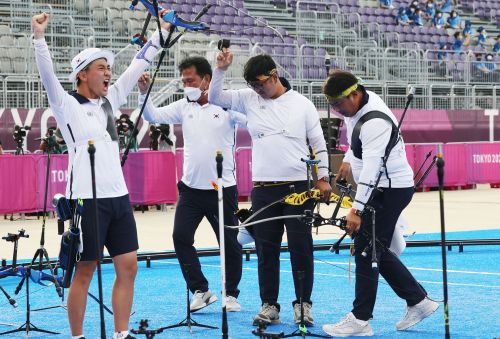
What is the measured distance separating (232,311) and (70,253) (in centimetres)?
257

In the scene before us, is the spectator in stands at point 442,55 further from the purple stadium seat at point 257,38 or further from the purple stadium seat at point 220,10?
the purple stadium seat at point 220,10

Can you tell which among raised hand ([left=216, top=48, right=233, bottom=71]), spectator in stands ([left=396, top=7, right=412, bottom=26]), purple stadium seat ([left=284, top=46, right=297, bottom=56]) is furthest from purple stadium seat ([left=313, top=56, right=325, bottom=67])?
raised hand ([left=216, top=48, right=233, bottom=71])

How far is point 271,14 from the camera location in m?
30.3

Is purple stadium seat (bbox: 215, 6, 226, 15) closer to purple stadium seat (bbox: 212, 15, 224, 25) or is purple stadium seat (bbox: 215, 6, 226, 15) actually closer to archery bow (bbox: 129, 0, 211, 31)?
purple stadium seat (bbox: 212, 15, 224, 25)

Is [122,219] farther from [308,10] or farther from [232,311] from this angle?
[308,10]

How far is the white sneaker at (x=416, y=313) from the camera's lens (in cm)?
796

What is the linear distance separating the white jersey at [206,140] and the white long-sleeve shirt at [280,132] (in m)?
0.63

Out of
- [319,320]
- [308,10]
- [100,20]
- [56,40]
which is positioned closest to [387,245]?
[319,320]

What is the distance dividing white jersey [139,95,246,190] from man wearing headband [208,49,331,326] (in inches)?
26.8

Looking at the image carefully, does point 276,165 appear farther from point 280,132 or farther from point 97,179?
point 97,179

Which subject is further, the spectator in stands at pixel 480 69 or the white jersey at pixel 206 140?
the spectator in stands at pixel 480 69

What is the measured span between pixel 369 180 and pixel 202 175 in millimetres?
2109

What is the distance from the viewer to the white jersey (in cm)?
903

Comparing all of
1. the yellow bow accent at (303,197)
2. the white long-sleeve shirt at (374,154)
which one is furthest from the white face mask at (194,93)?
the white long-sleeve shirt at (374,154)
